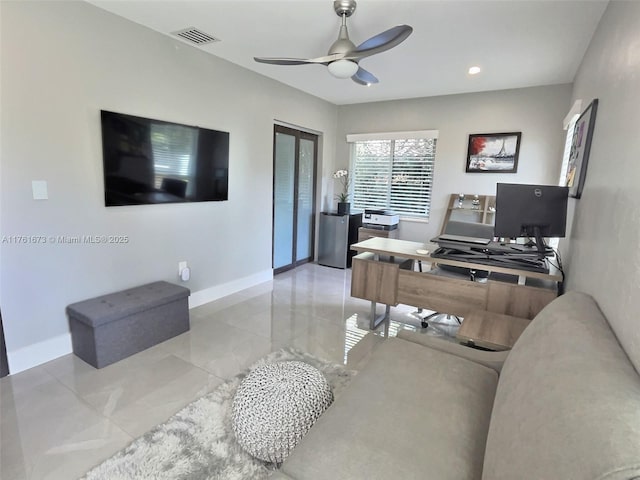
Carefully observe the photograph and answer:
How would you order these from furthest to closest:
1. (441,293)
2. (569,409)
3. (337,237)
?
(337,237)
(441,293)
(569,409)

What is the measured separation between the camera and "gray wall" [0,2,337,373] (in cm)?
224

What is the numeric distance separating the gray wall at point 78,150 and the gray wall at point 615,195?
10.5 feet

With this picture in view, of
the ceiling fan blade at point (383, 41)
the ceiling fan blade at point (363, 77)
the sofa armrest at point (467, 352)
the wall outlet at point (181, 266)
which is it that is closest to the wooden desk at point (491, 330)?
the sofa armrest at point (467, 352)

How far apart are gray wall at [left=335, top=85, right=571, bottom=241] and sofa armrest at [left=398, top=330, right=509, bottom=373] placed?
11.0 ft

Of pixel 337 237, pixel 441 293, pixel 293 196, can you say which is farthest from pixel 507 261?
pixel 293 196

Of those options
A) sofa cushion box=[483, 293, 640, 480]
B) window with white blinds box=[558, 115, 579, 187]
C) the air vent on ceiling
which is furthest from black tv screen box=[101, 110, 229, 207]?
window with white blinds box=[558, 115, 579, 187]

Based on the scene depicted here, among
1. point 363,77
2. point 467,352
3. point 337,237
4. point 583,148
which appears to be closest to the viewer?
point 467,352

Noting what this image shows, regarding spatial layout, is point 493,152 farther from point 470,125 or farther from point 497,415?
point 497,415

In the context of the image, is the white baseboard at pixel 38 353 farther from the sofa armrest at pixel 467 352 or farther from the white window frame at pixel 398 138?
the white window frame at pixel 398 138

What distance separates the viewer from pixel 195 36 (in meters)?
3.00

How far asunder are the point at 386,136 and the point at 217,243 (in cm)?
304

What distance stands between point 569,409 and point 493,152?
14.3 feet

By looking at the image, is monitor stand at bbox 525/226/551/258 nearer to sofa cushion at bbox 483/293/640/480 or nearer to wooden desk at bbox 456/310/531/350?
wooden desk at bbox 456/310/531/350

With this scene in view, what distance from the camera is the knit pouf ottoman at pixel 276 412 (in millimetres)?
1528
